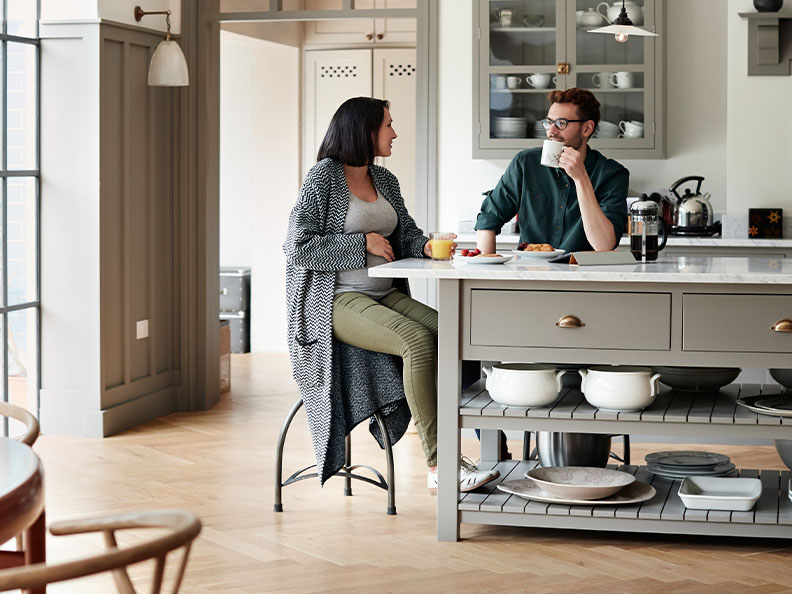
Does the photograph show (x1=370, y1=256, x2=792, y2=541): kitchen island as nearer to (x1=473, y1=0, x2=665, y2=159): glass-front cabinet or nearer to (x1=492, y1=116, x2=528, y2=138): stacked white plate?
(x1=473, y1=0, x2=665, y2=159): glass-front cabinet

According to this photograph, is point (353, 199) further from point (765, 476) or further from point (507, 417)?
point (765, 476)

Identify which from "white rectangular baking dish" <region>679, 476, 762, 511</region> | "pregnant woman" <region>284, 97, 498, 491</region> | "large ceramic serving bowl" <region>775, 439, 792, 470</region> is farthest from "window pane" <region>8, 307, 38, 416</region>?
"large ceramic serving bowl" <region>775, 439, 792, 470</region>

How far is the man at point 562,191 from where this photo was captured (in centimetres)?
393

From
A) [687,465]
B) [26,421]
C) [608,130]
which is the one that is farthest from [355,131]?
[608,130]

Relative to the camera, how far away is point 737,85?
18.1ft

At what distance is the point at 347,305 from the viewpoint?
374cm

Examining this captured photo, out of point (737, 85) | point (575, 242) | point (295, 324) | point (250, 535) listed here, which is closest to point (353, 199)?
point (295, 324)

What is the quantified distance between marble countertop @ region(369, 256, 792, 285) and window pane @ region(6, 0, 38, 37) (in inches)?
101

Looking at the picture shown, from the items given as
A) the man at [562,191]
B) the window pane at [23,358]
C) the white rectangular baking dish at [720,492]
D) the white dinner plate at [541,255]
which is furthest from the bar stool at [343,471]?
the window pane at [23,358]

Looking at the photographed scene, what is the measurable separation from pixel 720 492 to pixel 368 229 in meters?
1.49

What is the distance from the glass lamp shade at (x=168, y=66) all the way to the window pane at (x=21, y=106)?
56 cm

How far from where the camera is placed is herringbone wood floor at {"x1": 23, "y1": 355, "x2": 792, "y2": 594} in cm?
309

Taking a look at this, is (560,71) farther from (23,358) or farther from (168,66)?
(23,358)

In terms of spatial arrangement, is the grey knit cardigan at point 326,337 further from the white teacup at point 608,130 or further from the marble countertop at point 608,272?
the white teacup at point 608,130
